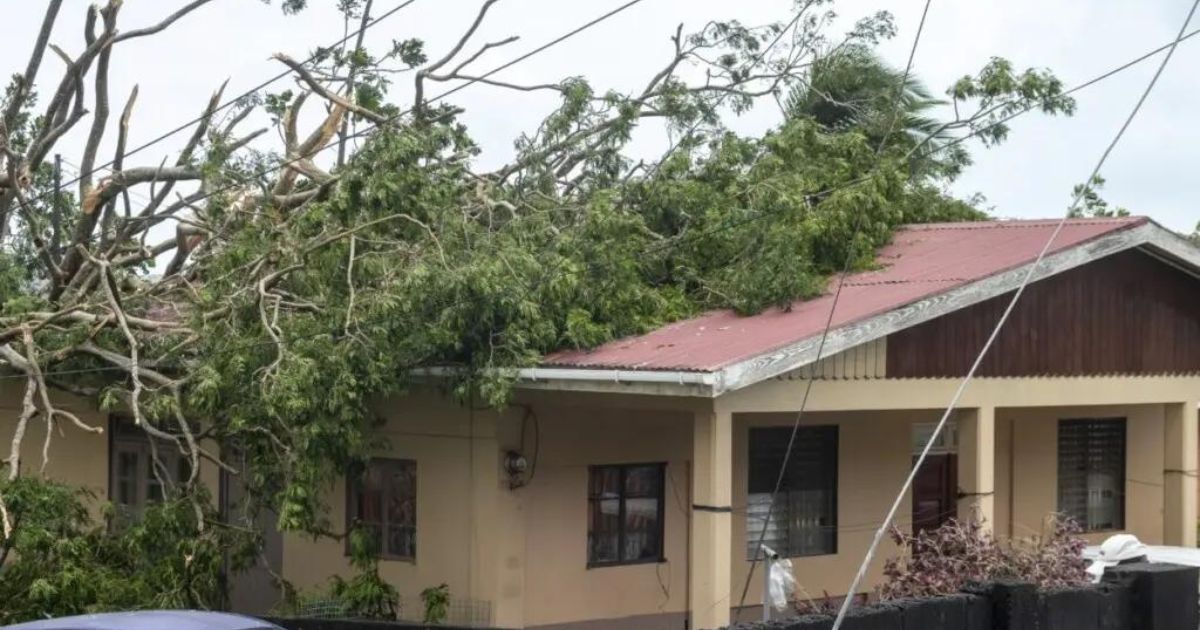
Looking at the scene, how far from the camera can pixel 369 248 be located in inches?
591

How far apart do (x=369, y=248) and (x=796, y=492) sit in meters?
5.14

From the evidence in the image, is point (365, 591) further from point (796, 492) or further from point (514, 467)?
point (796, 492)

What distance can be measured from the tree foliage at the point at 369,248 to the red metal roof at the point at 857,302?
270mm

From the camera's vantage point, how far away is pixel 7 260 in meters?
18.4

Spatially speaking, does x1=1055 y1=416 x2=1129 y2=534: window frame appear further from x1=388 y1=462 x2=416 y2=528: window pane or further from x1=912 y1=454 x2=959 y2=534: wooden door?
x1=388 y1=462 x2=416 y2=528: window pane

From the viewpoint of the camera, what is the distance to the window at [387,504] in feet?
52.9

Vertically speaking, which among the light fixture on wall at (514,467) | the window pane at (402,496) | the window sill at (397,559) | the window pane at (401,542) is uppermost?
the light fixture on wall at (514,467)

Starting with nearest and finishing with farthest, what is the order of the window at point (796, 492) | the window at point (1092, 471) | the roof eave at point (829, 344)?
the roof eave at point (829, 344) < the window at point (796, 492) < the window at point (1092, 471)

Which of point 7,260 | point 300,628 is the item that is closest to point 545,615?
point 300,628

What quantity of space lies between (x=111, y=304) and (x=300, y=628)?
3297mm

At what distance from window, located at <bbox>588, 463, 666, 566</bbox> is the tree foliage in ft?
5.96

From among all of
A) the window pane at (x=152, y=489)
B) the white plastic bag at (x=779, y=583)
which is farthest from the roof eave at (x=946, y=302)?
the window pane at (x=152, y=489)

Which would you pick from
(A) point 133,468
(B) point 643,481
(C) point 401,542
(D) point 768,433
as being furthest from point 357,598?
(A) point 133,468

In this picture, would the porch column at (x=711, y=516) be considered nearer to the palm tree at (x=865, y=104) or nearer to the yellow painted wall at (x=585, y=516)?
the yellow painted wall at (x=585, y=516)
